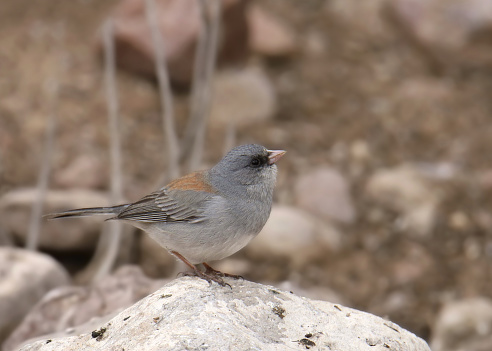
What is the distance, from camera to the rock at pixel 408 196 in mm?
7680

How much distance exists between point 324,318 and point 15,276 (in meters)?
2.71

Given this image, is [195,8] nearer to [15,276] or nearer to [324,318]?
[15,276]

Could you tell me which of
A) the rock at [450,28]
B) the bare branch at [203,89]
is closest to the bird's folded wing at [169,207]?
the bare branch at [203,89]

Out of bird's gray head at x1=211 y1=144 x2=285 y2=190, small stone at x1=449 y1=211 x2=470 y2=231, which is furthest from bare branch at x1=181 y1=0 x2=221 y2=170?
small stone at x1=449 y1=211 x2=470 y2=231

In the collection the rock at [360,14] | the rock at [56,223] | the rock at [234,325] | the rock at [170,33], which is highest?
the rock at [360,14]

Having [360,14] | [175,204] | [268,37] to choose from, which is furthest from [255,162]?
[360,14]

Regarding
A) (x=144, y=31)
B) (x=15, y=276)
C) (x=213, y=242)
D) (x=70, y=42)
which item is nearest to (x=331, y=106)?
(x=144, y=31)

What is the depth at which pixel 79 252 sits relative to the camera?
284 inches

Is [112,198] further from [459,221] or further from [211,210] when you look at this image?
[459,221]

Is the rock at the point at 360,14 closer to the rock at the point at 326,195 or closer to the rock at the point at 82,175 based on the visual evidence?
the rock at the point at 326,195

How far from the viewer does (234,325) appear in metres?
3.36

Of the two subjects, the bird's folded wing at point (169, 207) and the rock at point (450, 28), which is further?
the rock at point (450, 28)

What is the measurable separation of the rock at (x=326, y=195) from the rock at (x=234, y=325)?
3816mm

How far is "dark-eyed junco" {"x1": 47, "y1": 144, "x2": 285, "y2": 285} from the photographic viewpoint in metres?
4.08
